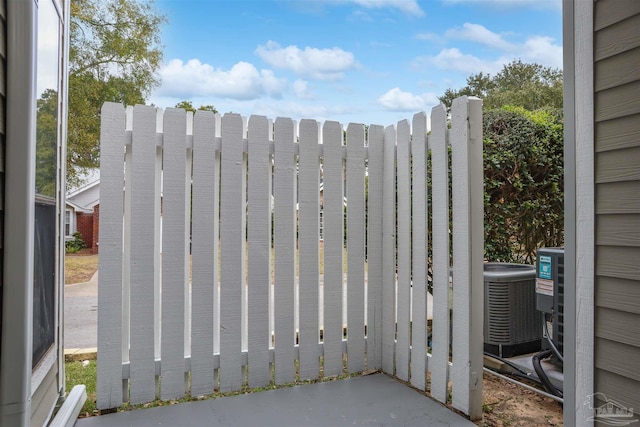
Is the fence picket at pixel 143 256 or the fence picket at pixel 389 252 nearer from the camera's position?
the fence picket at pixel 143 256

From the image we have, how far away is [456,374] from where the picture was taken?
2010 millimetres

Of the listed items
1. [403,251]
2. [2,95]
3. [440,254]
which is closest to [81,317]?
[403,251]

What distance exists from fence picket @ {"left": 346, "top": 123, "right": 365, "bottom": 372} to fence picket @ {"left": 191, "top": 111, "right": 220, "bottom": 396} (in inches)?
33.5

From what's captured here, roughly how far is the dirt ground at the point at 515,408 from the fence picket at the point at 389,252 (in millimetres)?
591

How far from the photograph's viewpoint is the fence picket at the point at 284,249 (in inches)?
91.4

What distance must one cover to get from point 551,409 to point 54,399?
2.48 meters

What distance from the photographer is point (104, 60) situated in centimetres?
964

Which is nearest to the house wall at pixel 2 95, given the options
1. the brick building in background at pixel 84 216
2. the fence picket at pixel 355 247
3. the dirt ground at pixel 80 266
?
the fence picket at pixel 355 247

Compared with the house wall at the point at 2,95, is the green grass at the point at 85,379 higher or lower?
lower

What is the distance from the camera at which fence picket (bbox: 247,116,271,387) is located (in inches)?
89.0

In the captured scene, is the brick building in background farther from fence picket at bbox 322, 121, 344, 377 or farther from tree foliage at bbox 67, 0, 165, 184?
fence picket at bbox 322, 121, 344, 377

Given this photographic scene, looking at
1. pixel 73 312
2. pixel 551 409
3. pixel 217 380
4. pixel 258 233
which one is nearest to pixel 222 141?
pixel 258 233

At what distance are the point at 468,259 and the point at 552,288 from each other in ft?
2.28

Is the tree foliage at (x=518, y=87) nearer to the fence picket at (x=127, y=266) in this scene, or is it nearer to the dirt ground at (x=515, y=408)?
the dirt ground at (x=515, y=408)
